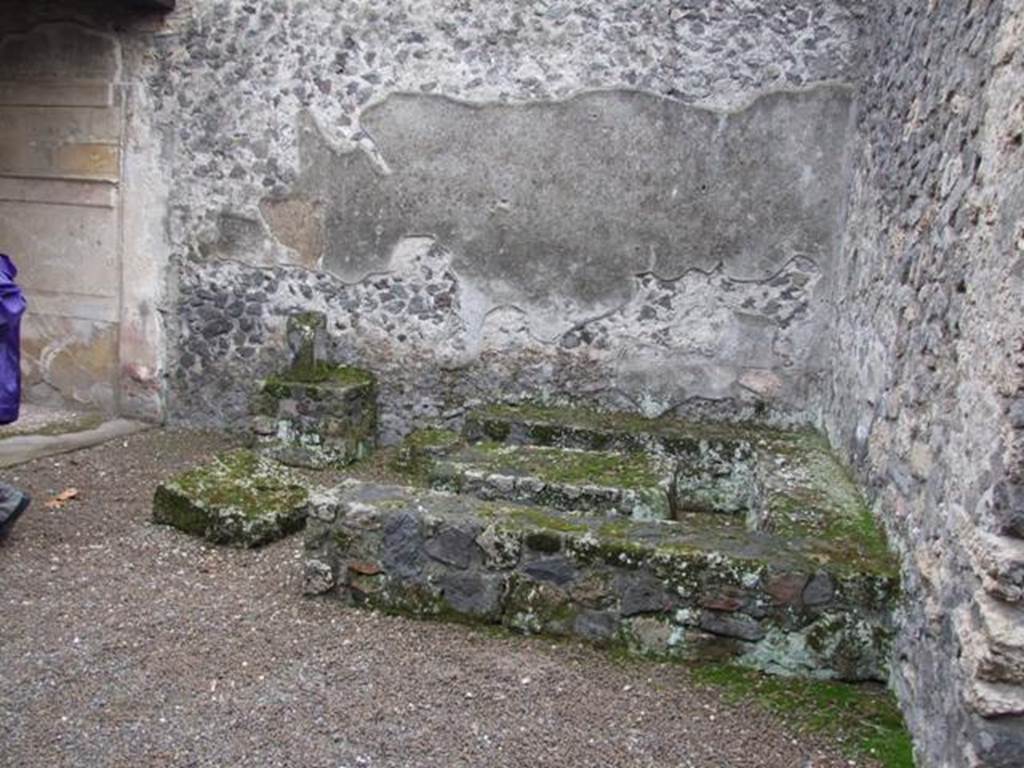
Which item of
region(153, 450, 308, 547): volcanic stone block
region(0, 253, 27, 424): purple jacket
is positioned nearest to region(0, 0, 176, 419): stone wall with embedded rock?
region(153, 450, 308, 547): volcanic stone block

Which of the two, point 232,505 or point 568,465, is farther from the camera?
point 568,465

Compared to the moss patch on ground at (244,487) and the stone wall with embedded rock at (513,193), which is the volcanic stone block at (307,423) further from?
the moss patch on ground at (244,487)

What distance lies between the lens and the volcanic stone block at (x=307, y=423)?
5.38 meters

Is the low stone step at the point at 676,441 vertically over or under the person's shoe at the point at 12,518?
over

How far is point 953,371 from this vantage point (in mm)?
2615

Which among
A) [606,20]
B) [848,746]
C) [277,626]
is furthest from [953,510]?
[606,20]

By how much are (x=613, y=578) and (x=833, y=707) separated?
0.80m

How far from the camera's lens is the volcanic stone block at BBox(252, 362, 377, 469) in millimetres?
5379

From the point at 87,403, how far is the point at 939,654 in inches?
219

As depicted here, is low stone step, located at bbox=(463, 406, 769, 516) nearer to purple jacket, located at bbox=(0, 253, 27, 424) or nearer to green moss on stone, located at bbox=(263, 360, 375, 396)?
green moss on stone, located at bbox=(263, 360, 375, 396)

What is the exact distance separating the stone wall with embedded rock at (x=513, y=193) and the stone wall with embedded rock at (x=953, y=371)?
46.3 inches

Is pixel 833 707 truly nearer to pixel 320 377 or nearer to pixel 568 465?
pixel 568 465

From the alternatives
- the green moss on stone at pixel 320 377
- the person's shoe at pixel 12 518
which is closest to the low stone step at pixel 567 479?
the green moss on stone at pixel 320 377

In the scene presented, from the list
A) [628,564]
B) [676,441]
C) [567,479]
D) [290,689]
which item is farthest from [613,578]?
[676,441]
